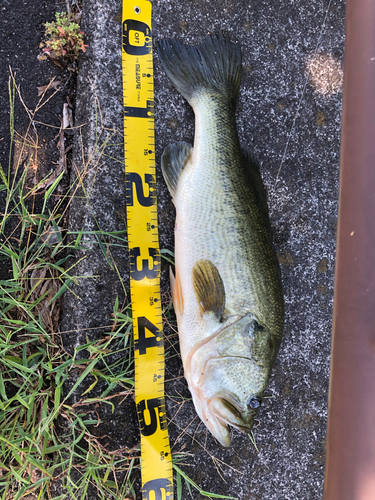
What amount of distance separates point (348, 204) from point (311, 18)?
2205 millimetres

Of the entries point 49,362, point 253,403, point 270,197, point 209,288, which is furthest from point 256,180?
point 49,362

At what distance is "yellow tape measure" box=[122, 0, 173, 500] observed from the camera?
215 cm

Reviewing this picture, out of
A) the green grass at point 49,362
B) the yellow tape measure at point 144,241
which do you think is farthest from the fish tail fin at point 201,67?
the green grass at point 49,362

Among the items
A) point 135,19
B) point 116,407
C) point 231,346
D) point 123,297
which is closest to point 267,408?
point 231,346

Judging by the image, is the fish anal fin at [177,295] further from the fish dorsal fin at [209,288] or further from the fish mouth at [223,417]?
the fish mouth at [223,417]

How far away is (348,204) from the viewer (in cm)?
122

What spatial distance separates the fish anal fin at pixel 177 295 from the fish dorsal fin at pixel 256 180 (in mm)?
713

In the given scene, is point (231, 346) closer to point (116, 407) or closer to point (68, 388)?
point (116, 407)

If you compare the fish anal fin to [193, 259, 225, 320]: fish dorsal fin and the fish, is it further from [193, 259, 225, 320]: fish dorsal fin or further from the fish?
[193, 259, 225, 320]: fish dorsal fin

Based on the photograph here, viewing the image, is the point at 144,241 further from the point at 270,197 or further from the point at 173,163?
the point at 270,197

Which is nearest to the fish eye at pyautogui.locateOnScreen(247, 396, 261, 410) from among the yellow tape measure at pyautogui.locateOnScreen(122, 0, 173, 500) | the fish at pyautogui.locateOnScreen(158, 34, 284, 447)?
the fish at pyautogui.locateOnScreen(158, 34, 284, 447)

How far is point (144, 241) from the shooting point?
222 centimetres

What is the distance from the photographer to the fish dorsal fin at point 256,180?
2.15 m

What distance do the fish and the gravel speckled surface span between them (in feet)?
0.56
